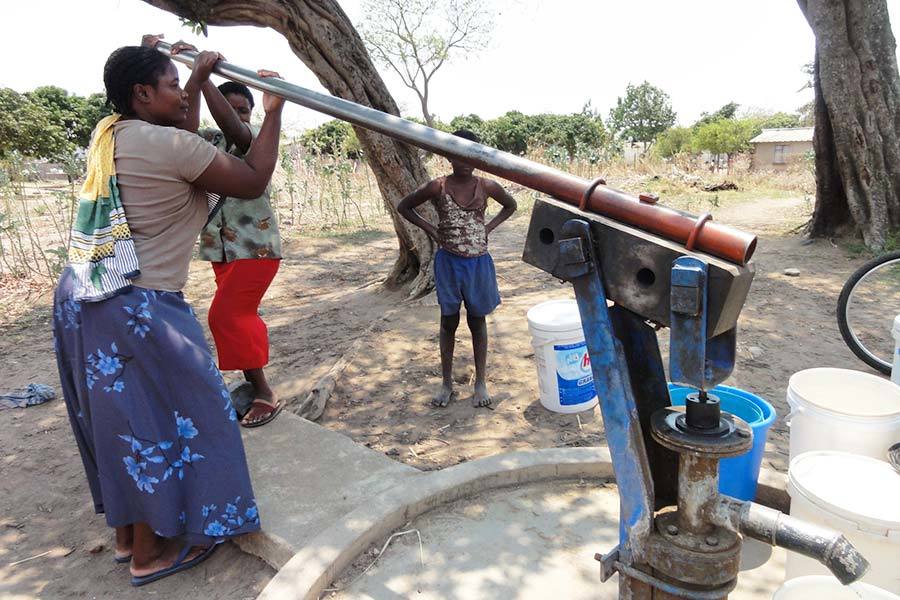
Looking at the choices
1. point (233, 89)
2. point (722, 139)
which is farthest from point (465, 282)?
point (722, 139)

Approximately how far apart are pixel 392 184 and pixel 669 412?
167 inches

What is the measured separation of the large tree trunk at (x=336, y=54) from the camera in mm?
4574

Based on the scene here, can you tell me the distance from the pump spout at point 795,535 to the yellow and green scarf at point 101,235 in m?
1.85

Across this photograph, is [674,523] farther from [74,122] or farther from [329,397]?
[74,122]

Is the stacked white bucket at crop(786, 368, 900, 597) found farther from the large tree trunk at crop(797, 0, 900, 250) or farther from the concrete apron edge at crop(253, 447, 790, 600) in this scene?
the large tree trunk at crop(797, 0, 900, 250)

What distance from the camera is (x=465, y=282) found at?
3.34 metres

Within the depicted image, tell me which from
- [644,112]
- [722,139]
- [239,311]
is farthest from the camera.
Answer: [644,112]

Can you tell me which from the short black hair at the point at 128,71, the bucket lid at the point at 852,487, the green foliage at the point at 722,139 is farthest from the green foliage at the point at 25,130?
the green foliage at the point at 722,139

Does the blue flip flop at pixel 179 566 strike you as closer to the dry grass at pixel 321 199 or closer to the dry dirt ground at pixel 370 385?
the dry dirt ground at pixel 370 385


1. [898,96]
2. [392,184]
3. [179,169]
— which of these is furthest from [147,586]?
[898,96]

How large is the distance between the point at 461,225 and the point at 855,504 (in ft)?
7.31

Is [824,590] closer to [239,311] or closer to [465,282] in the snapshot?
[465,282]

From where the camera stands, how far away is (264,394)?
3170mm

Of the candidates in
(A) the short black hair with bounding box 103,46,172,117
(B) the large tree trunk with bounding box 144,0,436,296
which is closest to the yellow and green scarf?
(A) the short black hair with bounding box 103,46,172,117
